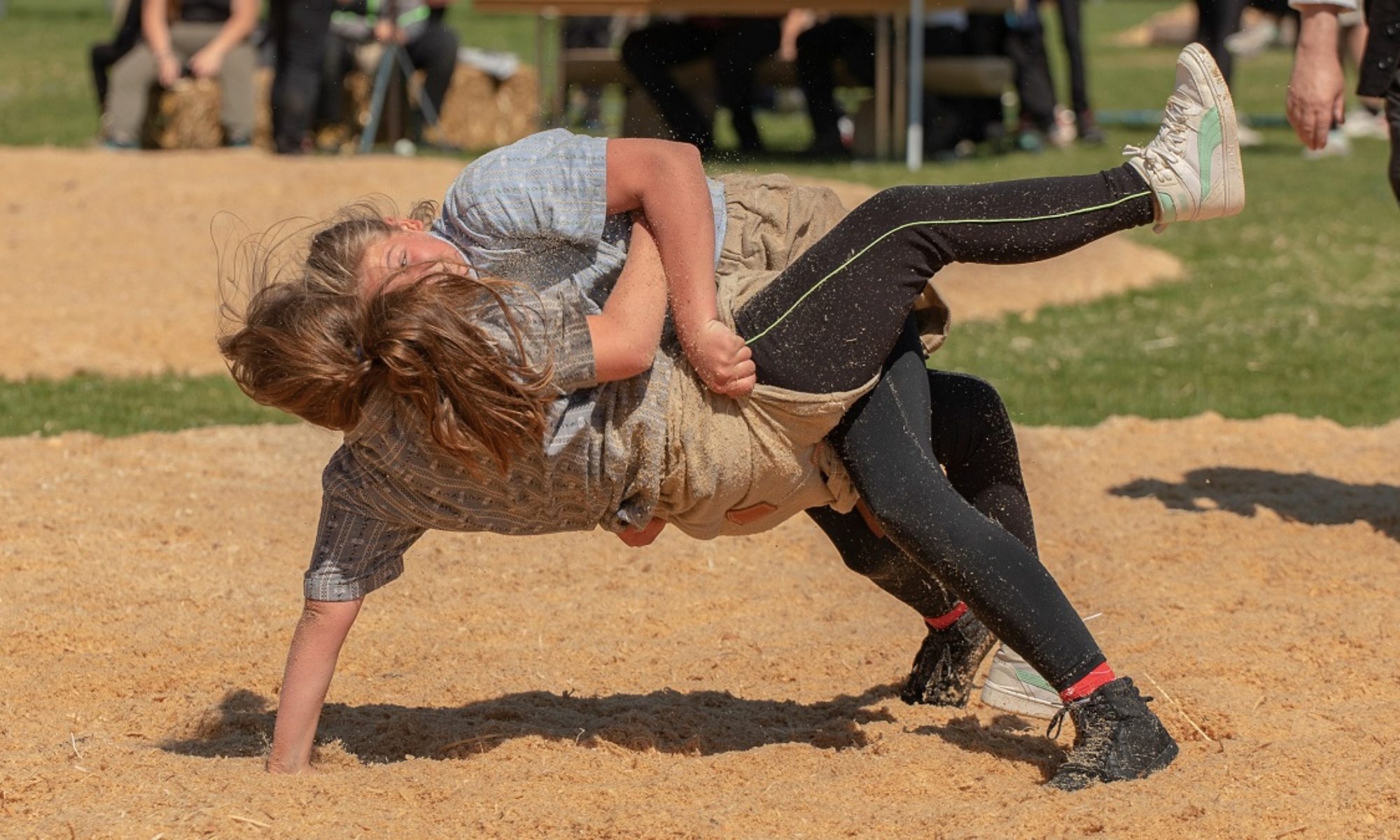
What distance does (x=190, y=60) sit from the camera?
41.7ft

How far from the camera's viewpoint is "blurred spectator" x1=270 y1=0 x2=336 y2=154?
40.1ft

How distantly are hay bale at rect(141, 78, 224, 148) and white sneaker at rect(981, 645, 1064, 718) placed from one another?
406 inches

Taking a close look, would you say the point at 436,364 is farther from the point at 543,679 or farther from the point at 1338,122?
the point at 1338,122

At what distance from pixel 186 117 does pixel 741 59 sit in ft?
13.3

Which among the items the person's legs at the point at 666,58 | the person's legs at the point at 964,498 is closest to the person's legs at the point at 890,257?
the person's legs at the point at 964,498

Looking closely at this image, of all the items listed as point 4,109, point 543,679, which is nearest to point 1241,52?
point 4,109

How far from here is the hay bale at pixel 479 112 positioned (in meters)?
14.2

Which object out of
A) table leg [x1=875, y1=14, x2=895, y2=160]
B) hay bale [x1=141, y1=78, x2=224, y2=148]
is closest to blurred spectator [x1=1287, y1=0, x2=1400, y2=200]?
table leg [x1=875, y1=14, x2=895, y2=160]

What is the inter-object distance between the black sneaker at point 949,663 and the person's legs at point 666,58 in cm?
799

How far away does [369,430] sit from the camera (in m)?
3.03

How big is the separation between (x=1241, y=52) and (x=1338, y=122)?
1858 cm

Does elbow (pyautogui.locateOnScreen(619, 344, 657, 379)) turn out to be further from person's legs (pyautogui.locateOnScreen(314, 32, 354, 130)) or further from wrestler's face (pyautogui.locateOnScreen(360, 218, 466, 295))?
person's legs (pyautogui.locateOnScreen(314, 32, 354, 130))

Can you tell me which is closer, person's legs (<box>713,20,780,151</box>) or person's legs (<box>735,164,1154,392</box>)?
person's legs (<box>735,164,1154,392</box>)

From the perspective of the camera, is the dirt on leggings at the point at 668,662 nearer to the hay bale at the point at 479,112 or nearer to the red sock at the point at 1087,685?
the red sock at the point at 1087,685
